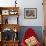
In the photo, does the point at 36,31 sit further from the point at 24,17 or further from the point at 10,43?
the point at 10,43

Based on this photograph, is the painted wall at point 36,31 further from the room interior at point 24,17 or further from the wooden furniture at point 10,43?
the wooden furniture at point 10,43

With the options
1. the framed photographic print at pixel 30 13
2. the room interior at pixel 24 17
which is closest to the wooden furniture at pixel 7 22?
the room interior at pixel 24 17

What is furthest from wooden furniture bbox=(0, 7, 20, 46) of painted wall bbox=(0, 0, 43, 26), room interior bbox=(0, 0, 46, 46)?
painted wall bbox=(0, 0, 43, 26)

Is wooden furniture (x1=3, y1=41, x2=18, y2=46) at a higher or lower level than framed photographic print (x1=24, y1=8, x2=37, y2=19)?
lower

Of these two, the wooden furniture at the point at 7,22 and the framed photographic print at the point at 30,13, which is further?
the framed photographic print at the point at 30,13

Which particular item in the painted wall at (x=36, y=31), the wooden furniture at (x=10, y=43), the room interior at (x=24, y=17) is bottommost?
the wooden furniture at (x=10, y=43)

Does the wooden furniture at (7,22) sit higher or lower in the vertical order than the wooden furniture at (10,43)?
higher

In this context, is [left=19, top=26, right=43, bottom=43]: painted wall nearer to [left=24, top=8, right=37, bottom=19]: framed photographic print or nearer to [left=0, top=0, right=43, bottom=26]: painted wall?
[left=0, top=0, right=43, bottom=26]: painted wall

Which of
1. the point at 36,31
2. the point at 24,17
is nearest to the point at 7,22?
the point at 24,17

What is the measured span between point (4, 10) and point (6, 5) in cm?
26

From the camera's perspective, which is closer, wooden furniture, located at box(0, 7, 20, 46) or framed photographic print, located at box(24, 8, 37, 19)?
wooden furniture, located at box(0, 7, 20, 46)

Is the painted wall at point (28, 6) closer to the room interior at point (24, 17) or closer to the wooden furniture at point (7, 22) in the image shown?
the room interior at point (24, 17)

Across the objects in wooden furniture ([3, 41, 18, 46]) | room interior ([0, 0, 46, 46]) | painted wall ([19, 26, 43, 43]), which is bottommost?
wooden furniture ([3, 41, 18, 46])

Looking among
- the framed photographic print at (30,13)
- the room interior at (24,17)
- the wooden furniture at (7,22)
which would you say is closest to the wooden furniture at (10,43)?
the wooden furniture at (7,22)
